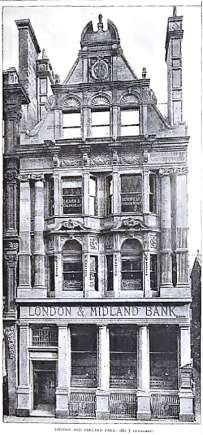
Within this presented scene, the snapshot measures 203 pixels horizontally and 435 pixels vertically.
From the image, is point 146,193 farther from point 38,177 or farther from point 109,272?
point 38,177

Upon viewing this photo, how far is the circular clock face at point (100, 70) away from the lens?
26.6ft

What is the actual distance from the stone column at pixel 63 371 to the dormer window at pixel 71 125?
9.56ft

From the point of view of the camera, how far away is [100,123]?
26.9ft

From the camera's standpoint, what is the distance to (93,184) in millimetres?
8250

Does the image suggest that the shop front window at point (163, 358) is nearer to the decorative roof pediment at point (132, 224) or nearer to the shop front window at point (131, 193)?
the decorative roof pediment at point (132, 224)

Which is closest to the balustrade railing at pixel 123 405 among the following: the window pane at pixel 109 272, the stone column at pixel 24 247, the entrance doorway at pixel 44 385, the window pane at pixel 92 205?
the entrance doorway at pixel 44 385

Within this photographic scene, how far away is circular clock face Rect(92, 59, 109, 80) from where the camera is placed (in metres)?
8.12

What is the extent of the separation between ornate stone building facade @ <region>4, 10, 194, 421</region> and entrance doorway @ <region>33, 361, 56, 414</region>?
15 mm

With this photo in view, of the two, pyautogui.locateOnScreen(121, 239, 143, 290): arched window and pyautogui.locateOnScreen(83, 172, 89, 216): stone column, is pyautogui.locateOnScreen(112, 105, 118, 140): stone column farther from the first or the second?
pyautogui.locateOnScreen(121, 239, 143, 290): arched window

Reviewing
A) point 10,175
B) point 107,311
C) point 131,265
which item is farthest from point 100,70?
point 107,311

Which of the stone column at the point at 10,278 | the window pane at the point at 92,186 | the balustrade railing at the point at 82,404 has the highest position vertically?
the window pane at the point at 92,186

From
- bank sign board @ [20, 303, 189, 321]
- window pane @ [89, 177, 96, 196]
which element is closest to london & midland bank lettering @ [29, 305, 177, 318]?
bank sign board @ [20, 303, 189, 321]

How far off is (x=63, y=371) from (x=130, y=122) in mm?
3896

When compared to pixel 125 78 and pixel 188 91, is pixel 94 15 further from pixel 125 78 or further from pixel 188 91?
pixel 188 91
